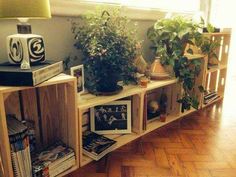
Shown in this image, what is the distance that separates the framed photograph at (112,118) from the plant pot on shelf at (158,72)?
0.34 metres

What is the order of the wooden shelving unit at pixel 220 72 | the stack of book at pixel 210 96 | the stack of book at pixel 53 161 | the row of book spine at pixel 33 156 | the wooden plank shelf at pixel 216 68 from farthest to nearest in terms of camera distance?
1. the wooden shelving unit at pixel 220 72
2. the stack of book at pixel 210 96
3. the wooden plank shelf at pixel 216 68
4. the stack of book at pixel 53 161
5. the row of book spine at pixel 33 156

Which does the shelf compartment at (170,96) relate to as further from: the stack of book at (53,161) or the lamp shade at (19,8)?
the lamp shade at (19,8)

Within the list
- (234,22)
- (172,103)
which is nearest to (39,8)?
(172,103)

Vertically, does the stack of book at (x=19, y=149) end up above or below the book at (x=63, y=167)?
above

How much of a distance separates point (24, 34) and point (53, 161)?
0.70 m

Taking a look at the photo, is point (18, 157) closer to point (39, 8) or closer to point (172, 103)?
point (39, 8)

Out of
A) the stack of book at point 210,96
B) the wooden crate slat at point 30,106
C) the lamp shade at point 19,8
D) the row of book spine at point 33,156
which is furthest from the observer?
the stack of book at point 210,96

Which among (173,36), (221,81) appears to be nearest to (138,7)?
(173,36)

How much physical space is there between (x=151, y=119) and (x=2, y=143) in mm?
1269

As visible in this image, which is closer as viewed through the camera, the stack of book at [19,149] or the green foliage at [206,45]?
the stack of book at [19,149]

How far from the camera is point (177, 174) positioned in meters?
1.48

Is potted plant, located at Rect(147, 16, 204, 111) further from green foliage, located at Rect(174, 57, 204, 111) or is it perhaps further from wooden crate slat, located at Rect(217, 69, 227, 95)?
wooden crate slat, located at Rect(217, 69, 227, 95)

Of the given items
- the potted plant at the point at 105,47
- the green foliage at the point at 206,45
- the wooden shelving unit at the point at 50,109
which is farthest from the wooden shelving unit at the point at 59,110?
the green foliage at the point at 206,45

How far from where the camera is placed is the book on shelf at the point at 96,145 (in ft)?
5.07
